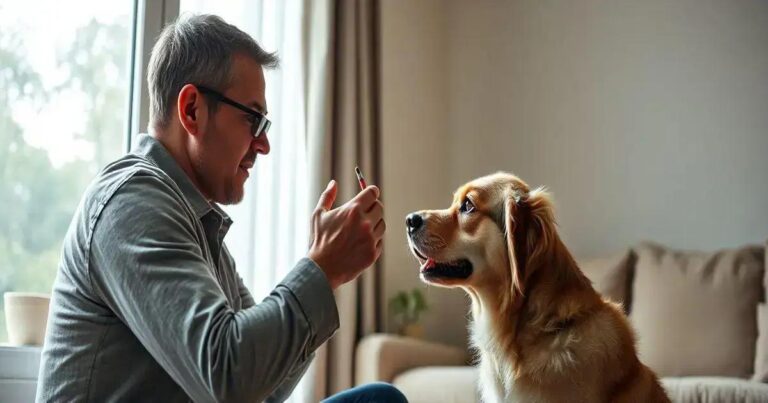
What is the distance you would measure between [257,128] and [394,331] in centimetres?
260

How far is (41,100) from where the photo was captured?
264 cm

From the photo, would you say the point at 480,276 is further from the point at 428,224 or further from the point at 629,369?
the point at 629,369

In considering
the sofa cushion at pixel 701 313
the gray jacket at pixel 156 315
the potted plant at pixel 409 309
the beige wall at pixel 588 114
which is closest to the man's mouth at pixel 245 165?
the gray jacket at pixel 156 315

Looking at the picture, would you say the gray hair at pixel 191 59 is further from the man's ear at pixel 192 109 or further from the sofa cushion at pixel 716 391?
the sofa cushion at pixel 716 391

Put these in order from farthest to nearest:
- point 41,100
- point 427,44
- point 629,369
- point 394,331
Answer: point 427,44 < point 394,331 < point 41,100 < point 629,369

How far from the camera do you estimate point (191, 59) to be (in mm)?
1367

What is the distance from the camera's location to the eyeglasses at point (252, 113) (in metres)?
1.36

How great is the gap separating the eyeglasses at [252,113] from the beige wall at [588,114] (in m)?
2.59

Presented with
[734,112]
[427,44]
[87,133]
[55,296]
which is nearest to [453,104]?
[427,44]

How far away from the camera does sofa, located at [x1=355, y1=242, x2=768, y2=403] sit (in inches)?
120

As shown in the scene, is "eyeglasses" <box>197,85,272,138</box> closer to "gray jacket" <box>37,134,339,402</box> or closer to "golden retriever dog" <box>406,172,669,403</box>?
"gray jacket" <box>37,134,339,402</box>

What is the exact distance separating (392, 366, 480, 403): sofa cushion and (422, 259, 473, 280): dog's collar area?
3.74 feet

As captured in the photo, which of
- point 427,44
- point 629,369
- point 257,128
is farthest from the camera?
point 427,44

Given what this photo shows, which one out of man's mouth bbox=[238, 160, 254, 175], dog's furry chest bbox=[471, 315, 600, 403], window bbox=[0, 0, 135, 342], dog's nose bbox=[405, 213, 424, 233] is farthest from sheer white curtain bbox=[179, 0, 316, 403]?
man's mouth bbox=[238, 160, 254, 175]
